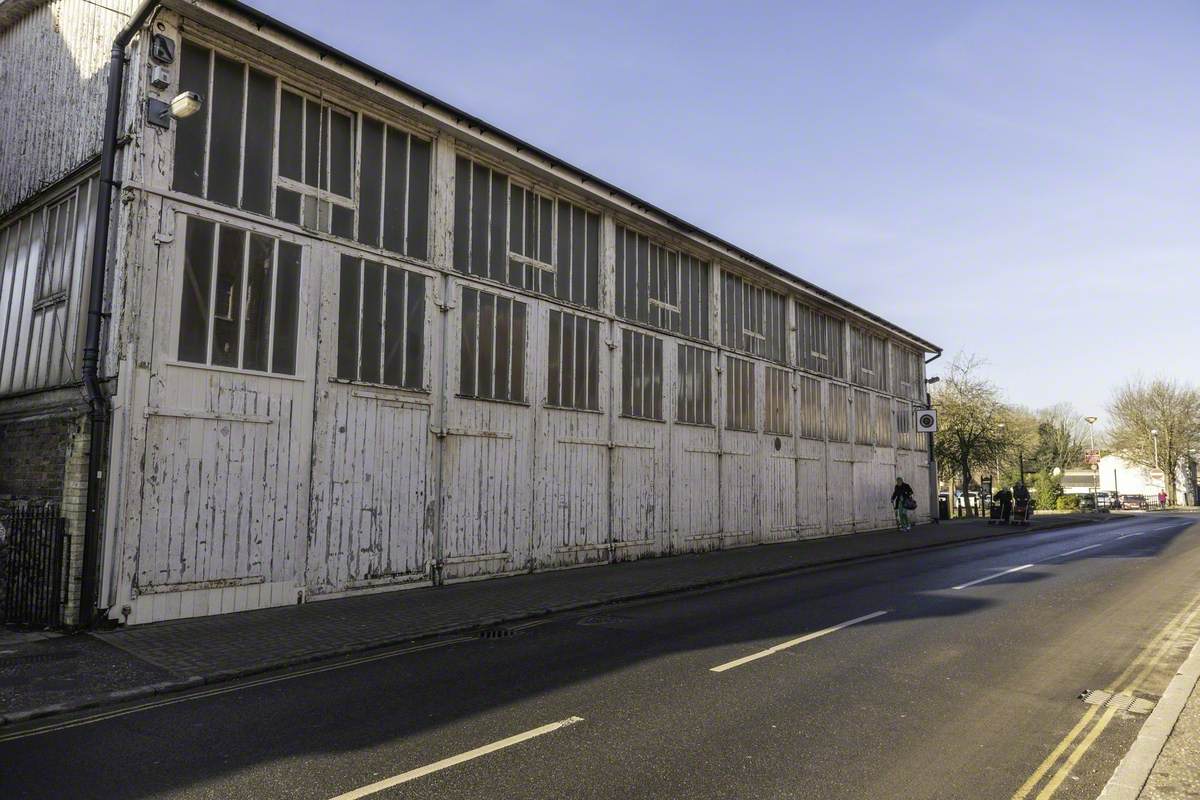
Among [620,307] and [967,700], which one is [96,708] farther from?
[620,307]

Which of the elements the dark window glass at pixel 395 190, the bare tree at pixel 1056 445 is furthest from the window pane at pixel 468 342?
the bare tree at pixel 1056 445

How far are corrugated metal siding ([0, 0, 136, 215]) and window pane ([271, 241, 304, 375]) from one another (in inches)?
115

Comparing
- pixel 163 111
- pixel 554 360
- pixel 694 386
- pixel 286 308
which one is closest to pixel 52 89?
pixel 163 111

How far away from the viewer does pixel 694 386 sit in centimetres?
2003

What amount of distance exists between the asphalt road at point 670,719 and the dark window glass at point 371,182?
7.05 m

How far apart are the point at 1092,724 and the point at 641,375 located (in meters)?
13.2

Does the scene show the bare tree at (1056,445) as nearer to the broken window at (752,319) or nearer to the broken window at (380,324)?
the broken window at (752,319)

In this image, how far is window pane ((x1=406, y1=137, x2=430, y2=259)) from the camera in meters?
13.1

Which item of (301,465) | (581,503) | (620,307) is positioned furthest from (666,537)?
(301,465)

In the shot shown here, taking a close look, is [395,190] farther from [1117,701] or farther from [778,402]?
[778,402]

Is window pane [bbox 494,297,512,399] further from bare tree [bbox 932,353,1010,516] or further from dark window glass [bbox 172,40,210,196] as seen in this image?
bare tree [bbox 932,353,1010,516]

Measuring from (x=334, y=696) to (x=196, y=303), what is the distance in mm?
6291

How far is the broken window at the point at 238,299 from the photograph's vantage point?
10.2m

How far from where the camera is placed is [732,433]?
2123 cm
